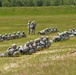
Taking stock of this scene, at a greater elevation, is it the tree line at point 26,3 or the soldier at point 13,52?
the soldier at point 13,52

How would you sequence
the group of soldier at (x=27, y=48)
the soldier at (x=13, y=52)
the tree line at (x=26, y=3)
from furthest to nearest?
the tree line at (x=26, y=3) → the group of soldier at (x=27, y=48) → the soldier at (x=13, y=52)

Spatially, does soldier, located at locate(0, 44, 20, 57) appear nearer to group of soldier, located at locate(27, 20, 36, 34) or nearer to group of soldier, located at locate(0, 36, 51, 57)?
group of soldier, located at locate(0, 36, 51, 57)

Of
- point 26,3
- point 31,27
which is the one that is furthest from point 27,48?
point 26,3

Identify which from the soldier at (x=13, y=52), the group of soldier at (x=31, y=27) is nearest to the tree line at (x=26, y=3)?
the group of soldier at (x=31, y=27)

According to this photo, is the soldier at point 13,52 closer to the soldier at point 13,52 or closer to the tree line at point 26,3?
the soldier at point 13,52

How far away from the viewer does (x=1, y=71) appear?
2388 cm

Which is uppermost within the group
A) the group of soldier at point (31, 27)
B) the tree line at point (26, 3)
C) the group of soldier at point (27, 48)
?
the group of soldier at point (27, 48)

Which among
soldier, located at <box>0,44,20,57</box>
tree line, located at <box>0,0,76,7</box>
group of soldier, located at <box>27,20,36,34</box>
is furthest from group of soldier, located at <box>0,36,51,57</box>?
tree line, located at <box>0,0,76,7</box>

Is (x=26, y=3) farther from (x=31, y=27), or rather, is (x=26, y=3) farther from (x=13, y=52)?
(x=13, y=52)

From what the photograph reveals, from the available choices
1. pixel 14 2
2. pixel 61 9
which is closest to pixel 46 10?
pixel 61 9

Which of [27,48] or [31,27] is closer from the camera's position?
[27,48]

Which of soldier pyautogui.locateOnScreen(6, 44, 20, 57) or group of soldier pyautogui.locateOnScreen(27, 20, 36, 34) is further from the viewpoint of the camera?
group of soldier pyautogui.locateOnScreen(27, 20, 36, 34)

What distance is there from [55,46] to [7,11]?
92.4 m

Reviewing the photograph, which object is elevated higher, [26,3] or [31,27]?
[31,27]
